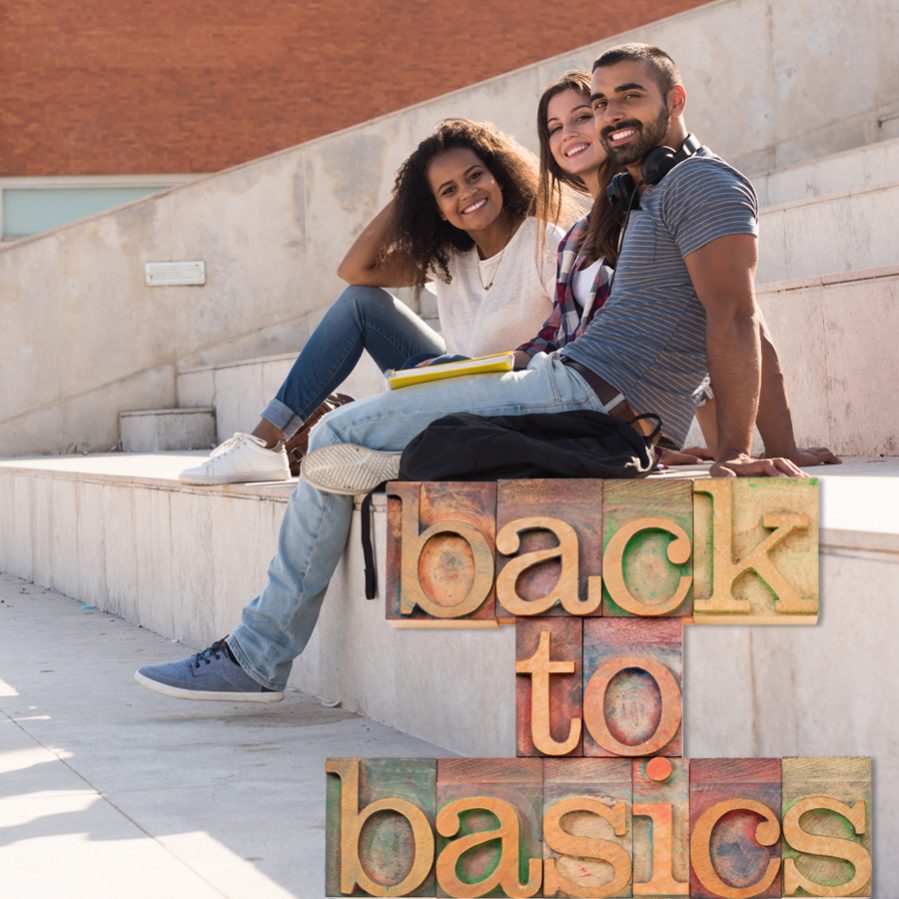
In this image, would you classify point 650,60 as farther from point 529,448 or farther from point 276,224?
point 276,224

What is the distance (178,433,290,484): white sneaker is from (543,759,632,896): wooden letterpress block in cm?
288

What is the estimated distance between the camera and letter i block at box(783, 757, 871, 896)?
1.85 metres

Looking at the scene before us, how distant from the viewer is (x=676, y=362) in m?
3.12

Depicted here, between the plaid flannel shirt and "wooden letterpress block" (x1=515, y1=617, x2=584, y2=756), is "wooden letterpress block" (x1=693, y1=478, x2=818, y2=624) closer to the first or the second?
"wooden letterpress block" (x1=515, y1=617, x2=584, y2=756)

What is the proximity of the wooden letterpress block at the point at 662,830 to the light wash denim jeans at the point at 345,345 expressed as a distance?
2.80 meters

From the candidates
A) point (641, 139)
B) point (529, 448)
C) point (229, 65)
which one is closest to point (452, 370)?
point (529, 448)

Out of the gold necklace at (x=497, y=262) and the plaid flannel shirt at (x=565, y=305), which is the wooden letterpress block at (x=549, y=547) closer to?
the plaid flannel shirt at (x=565, y=305)

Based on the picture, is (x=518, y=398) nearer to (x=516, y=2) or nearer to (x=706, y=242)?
(x=706, y=242)

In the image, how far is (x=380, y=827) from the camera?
1.93 m

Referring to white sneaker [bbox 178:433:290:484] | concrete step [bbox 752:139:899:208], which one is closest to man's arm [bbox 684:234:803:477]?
white sneaker [bbox 178:433:290:484]

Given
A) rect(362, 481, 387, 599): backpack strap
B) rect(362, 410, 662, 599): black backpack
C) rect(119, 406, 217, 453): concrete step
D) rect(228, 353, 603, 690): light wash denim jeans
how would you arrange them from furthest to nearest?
rect(119, 406, 217, 453): concrete step < rect(362, 481, 387, 599): backpack strap < rect(228, 353, 603, 690): light wash denim jeans < rect(362, 410, 662, 599): black backpack

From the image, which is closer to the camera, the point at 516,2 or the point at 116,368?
the point at 116,368

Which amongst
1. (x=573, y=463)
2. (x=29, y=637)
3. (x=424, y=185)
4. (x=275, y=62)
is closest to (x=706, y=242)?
(x=573, y=463)

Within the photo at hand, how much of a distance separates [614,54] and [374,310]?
155 cm
